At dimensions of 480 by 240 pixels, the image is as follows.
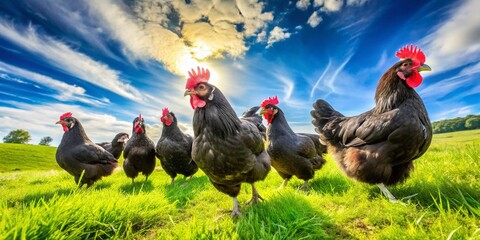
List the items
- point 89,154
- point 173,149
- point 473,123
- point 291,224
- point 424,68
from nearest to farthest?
point 291,224, point 424,68, point 89,154, point 173,149, point 473,123

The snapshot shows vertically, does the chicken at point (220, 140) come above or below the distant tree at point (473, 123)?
below

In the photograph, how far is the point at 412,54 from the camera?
412 cm

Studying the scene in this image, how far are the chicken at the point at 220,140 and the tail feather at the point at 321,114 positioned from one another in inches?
97.7

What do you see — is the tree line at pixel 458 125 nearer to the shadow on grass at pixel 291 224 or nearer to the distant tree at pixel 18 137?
the shadow on grass at pixel 291 224

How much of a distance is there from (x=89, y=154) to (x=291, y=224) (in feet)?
23.8

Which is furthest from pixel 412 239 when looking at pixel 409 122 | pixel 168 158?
pixel 168 158

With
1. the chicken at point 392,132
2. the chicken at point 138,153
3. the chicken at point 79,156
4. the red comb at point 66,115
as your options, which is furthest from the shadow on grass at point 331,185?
the red comb at point 66,115

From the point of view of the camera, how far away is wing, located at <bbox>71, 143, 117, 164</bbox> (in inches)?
291

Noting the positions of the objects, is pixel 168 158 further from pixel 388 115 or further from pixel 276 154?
pixel 388 115

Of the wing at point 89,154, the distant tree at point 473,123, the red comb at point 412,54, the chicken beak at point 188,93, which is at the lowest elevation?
the wing at point 89,154

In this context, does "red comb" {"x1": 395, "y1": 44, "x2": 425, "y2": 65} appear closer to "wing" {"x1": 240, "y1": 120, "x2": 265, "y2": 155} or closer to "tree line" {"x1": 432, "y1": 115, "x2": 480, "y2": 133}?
"wing" {"x1": 240, "y1": 120, "x2": 265, "y2": 155}

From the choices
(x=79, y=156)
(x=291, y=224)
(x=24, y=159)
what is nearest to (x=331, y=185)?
(x=291, y=224)

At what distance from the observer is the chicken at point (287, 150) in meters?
5.65

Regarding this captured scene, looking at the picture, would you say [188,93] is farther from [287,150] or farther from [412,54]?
[412,54]
